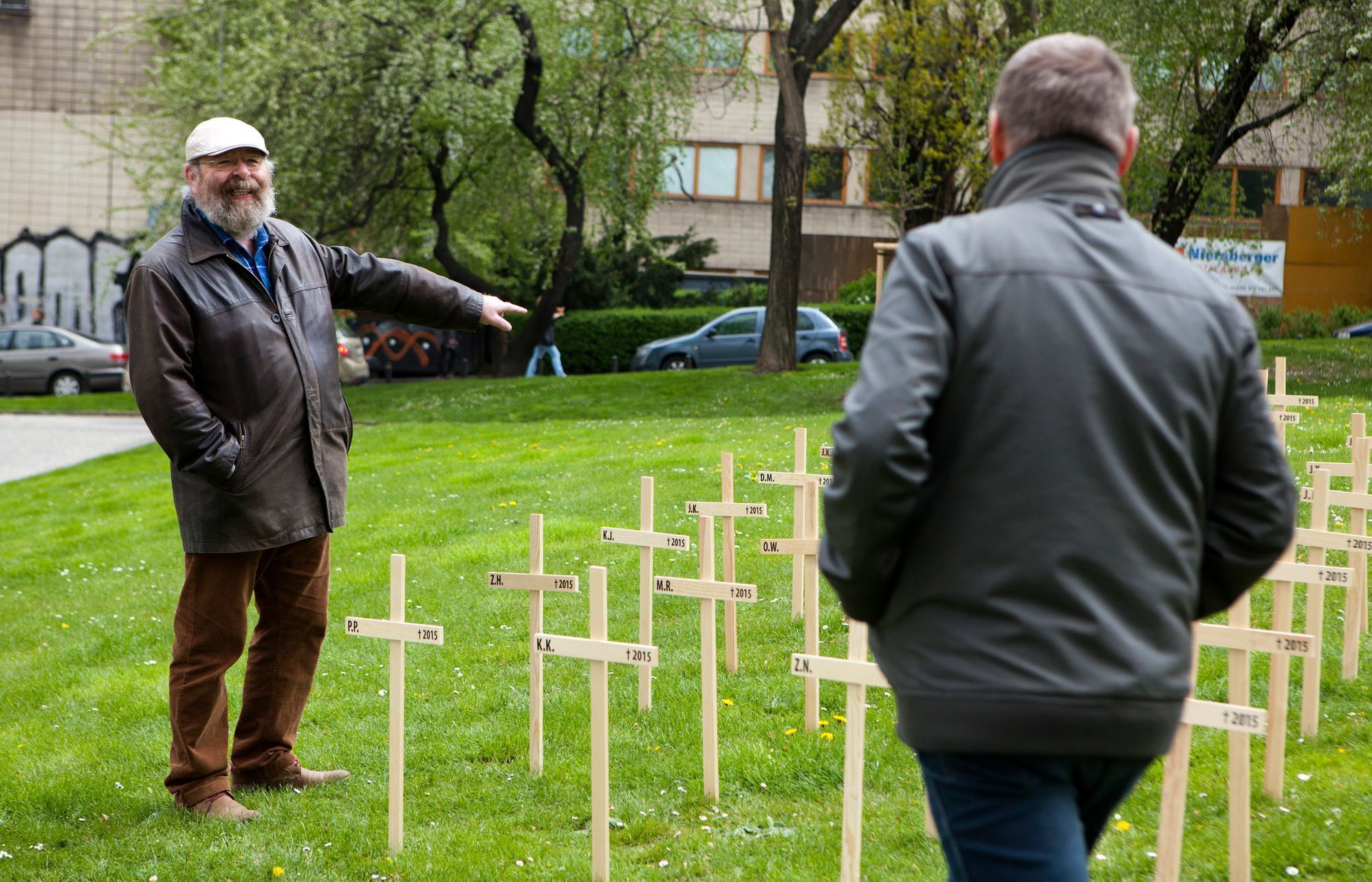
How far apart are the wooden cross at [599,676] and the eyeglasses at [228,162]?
6.04ft

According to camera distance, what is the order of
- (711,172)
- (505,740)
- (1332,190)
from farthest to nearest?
(711,172), (1332,190), (505,740)

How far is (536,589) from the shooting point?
505 cm

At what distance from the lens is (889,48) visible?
18609mm

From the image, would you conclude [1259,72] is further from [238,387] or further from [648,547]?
[238,387]

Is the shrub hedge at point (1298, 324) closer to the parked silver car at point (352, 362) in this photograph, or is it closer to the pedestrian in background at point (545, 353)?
the pedestrian in background at point (545, 353)

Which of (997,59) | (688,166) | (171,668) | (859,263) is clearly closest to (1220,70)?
(997,59)

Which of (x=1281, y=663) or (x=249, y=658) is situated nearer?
(x=1281, y=663)

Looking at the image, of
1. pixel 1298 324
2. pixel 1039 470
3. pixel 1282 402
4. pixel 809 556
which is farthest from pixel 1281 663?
pixel 1298 324

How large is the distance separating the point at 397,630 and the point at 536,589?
76 centimetres

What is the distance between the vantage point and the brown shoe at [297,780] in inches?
193

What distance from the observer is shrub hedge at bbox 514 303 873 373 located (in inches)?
1120

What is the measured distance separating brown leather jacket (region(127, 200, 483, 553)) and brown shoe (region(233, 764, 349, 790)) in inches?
37.4

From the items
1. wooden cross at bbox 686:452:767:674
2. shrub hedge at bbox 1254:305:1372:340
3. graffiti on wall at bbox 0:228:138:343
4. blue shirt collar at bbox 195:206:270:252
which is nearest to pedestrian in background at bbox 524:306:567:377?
graffiti on wall at bbox 0:228:138:343

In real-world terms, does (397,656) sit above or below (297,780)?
above
